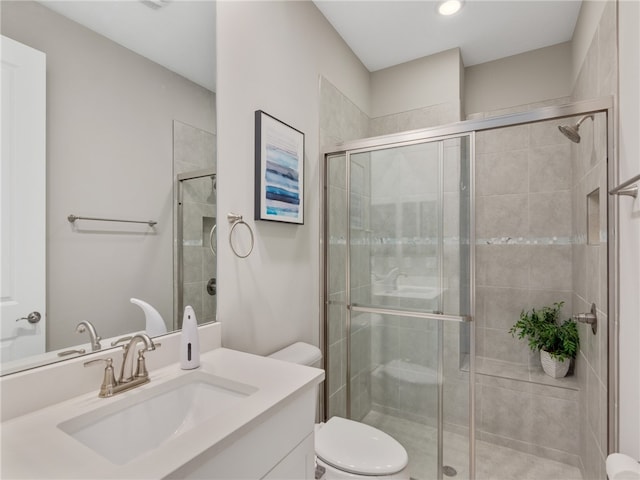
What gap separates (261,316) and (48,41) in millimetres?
1199

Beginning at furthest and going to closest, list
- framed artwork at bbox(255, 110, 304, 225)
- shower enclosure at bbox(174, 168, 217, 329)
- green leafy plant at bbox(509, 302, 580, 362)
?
green leafy plant at bbox(509, 302, 580, 362)
framed artwork at bbox(255, 110, 304, 225)
shower enclosure at bbox(174, 168, 217, 329)

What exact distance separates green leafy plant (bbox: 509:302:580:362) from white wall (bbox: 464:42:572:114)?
154 cm

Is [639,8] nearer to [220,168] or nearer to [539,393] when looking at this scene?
[220,168]

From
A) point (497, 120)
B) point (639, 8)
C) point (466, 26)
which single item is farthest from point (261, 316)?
point (466, 26)

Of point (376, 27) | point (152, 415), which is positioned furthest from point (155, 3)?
point (376, 27)

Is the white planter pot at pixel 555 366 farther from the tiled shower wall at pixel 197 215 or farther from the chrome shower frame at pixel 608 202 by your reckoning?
the tiled shower wall at pixel 197 215

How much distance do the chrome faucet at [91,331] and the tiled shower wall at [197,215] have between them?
265 millimetres

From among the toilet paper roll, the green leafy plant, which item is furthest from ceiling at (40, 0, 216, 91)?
the green leafy plant

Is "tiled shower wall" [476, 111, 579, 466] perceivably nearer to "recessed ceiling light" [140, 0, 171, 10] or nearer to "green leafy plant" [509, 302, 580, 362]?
"green leafy plant" [509, 302, 580, 362]

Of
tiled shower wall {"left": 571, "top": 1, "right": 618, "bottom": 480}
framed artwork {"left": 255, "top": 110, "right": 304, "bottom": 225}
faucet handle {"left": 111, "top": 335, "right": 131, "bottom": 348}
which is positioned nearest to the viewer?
faucet handle {"left": 111, "top": 335, "right": 131, "bottom": 348}

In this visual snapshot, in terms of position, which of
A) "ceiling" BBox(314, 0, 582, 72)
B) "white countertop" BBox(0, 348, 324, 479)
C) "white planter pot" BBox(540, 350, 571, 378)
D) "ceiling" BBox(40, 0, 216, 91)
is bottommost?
"white planter pot" BBox(540, 350, 571, 378)

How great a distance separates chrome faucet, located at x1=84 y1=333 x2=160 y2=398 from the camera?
889 mm

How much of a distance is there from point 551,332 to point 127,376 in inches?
92.8

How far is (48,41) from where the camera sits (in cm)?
84
